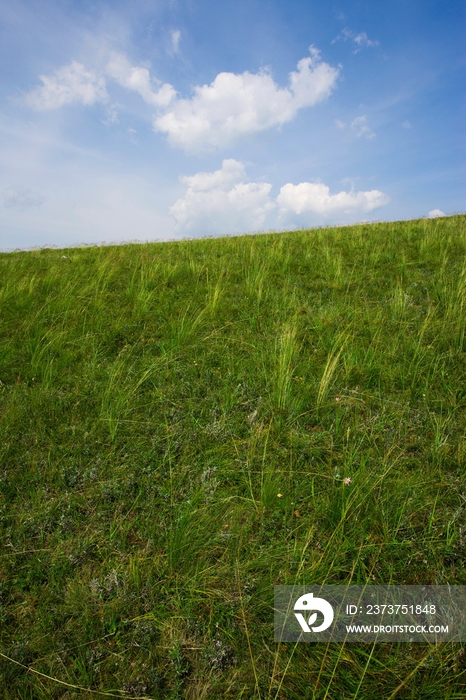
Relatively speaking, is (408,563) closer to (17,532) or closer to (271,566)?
(271,566)

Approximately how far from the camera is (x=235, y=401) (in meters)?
3.16

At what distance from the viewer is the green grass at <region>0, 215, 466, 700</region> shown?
1.60 m

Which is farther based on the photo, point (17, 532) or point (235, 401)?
point (235, 401)

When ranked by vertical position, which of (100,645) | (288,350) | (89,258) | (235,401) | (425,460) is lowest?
(100,645)

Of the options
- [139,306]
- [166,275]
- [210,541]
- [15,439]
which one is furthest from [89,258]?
[210,541]

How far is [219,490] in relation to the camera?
2377 millimetres

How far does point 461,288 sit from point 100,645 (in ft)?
18.0

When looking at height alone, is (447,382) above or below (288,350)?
below

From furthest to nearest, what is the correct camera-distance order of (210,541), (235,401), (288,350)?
(288,350) → (235,401) → (210,541)

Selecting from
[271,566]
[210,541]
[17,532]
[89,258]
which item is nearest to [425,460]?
[271,566]

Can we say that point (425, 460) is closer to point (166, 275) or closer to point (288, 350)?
point (288, 350)

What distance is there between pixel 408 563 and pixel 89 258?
9.04 m

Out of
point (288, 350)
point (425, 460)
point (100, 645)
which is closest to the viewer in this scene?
point (100, 645)

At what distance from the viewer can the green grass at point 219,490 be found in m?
1.60
